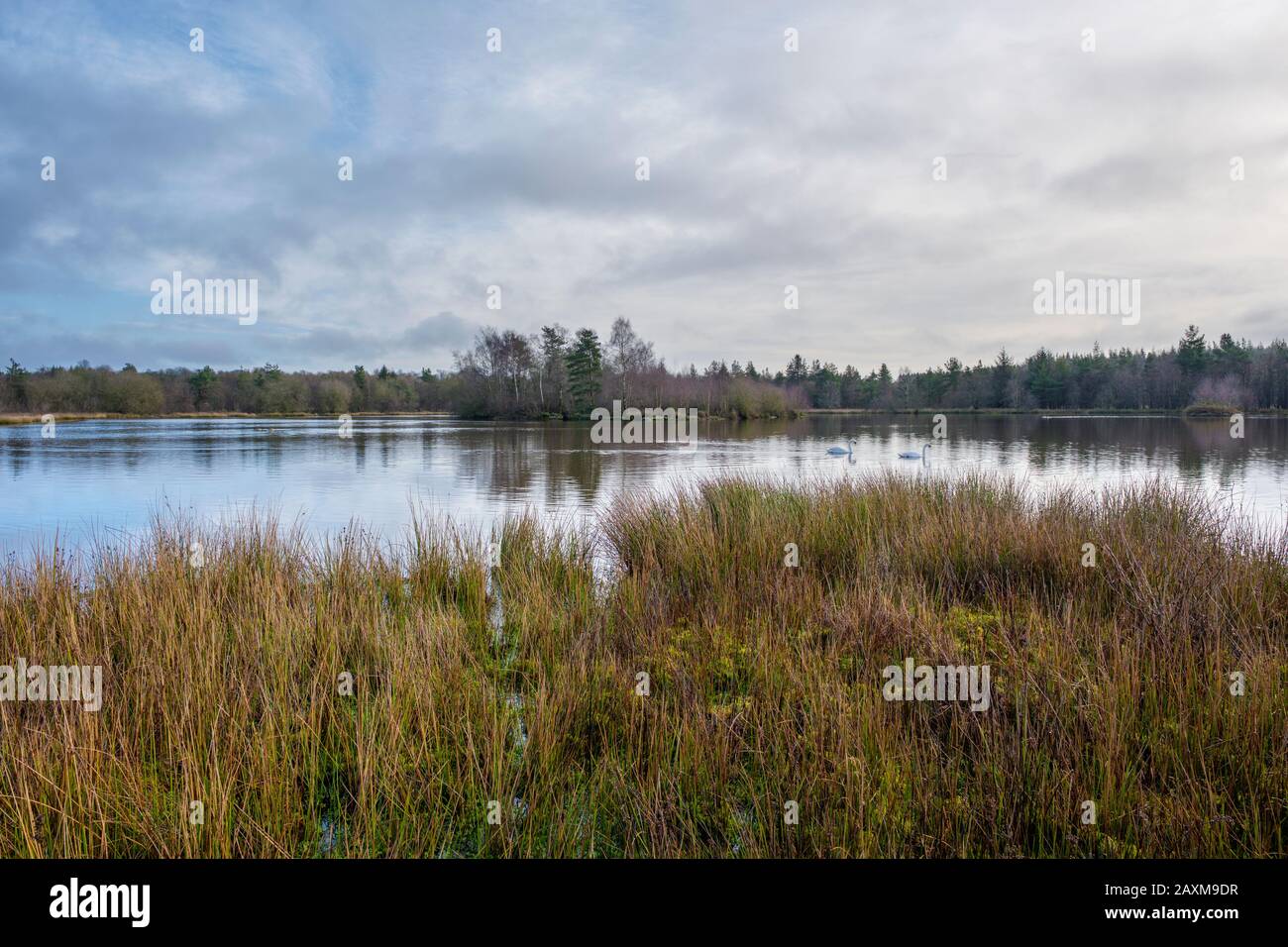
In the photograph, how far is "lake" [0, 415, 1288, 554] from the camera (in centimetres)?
1185

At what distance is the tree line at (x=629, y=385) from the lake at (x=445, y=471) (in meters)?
24.7

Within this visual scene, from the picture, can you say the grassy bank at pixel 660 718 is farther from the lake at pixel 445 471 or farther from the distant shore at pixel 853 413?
the distant shore at pixel 853 413

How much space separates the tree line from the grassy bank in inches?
1970

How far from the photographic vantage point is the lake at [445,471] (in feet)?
38.9

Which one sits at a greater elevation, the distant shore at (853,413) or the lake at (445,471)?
the distant shore at (853,413)

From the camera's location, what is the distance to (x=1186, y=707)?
125 inches

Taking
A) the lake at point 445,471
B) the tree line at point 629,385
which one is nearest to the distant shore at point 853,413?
the tree line at point 629,385

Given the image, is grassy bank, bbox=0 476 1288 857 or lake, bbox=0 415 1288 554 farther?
lake, bbox=0 415 1288 554

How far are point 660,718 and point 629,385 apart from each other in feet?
175

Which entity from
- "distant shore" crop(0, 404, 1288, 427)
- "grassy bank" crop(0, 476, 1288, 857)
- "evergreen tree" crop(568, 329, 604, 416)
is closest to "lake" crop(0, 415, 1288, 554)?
"grassy bank" crop(0, 476, 1288, 857)

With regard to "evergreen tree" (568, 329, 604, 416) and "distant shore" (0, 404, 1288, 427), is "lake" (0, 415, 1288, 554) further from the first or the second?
"distant shore" (0, 404, 1288, 427)

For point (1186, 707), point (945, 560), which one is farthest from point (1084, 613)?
point (1186, 707)

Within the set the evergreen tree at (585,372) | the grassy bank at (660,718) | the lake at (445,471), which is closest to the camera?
the grassy bank at (660,718)
